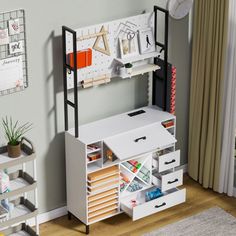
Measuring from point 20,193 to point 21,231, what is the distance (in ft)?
1.36

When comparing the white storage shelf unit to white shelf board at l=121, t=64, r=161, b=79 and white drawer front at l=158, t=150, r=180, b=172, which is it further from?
white drawer front at l=158, t=150, r=180, b=172

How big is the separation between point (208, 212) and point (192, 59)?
1163mm

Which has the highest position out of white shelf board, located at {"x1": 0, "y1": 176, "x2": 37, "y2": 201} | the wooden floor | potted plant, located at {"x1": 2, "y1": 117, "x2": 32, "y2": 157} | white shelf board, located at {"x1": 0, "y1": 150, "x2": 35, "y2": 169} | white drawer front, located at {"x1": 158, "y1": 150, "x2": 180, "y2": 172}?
potted plant, located at {"x1": 2, "y1": 117, "x2": 32, "y2": 157}

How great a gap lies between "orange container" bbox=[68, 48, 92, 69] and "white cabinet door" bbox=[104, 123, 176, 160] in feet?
1.76

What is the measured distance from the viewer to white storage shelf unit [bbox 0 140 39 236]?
4.41m

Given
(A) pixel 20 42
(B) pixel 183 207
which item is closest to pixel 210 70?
(B) pixel 183 207

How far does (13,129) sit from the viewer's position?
4.66 meters

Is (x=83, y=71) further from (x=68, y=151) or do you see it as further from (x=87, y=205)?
(x=87, y=205)

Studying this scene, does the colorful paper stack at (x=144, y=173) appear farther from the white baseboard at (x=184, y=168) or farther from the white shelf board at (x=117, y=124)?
Answer: the white baseboard at (x=184, y=168)

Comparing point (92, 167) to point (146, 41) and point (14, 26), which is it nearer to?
point (146, 41)

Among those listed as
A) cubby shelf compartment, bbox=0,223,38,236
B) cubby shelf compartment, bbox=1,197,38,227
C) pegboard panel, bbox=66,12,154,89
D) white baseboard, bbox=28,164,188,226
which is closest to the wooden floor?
white baseboard, bbox=28,164,188,226

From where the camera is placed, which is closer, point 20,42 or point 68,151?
point 20,42

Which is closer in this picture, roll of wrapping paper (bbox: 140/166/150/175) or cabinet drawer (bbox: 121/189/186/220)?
cabinet drawer (bbox: 121/189/186/220)

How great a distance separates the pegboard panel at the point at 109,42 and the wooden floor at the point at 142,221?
1.04 metres
